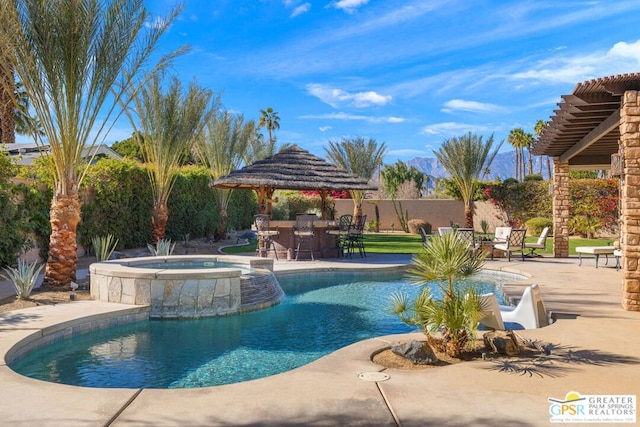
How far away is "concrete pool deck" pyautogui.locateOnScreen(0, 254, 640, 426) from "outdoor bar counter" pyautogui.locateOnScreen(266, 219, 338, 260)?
9323mm

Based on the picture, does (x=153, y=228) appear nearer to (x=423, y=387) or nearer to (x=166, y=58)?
(x=166, y=58)

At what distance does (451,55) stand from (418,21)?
1417 cm

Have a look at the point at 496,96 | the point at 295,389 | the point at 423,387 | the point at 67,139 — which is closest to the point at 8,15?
the point at 67,139

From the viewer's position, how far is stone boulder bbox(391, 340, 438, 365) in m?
4.89

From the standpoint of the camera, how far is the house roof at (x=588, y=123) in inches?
291

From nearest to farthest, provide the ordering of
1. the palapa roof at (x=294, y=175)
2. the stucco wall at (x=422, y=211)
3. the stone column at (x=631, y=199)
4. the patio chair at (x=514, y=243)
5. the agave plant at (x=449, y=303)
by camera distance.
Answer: the agave plant at (x=449, y=303) → the stone column at (x=631, y=199) → the patio chair at (x=514, y=243) → the palapa roof at (x=294, y=175) → the stucco wall at (x=422, y=211)

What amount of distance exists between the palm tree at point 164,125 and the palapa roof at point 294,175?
1.61 m

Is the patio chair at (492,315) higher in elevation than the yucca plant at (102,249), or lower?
lower

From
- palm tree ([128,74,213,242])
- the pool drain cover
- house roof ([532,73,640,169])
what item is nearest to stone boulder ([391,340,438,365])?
the pool drain cover

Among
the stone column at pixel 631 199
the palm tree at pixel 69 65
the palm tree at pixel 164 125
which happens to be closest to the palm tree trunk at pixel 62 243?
the palm tree at pixel 69 65

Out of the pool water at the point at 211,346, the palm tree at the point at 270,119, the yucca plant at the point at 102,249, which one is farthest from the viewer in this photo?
the palm tree at the point at 270,119

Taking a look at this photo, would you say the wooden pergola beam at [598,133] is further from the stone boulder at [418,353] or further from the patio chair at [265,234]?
the patio chair at [265,234]

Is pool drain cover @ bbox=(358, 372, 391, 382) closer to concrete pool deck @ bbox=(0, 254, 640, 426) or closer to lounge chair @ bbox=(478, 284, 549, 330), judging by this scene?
concrete pool deck @ bbox=(0, 254, 640, 426)
